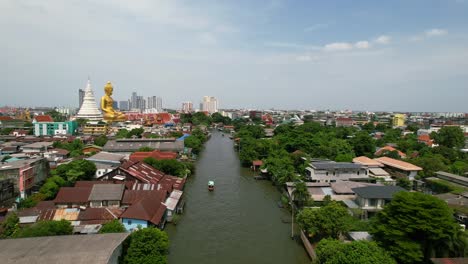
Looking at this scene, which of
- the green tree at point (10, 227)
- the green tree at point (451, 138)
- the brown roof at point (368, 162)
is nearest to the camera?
the green tree at point (10, 227)

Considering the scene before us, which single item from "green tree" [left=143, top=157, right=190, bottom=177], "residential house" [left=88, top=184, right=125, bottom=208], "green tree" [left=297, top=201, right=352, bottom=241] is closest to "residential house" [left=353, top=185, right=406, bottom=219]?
"green tree" [left=297, top=201, right=352, bottom=241]

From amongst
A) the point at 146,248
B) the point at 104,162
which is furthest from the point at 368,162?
the point at 104,162

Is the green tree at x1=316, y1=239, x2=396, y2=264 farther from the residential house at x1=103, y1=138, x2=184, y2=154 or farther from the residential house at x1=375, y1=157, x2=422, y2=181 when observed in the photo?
the residential house at x1=103, y1=138, x2=184, y2=154

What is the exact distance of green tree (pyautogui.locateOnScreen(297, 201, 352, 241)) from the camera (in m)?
10.7

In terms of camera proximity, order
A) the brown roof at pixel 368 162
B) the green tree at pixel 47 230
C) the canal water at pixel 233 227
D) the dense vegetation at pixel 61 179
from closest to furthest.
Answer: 1. the green tree at pixel 47 230
2. the canal water at pixel 233 227
3. the dense vegetation at pixel 61 179
4. the brown roof at pixel 368 162

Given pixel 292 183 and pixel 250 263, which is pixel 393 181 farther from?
pixel 250 263

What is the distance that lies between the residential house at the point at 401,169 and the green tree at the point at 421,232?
38.2 ft

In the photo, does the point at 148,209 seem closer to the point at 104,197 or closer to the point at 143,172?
the point at 104,197

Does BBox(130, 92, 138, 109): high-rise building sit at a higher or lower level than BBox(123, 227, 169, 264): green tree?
higher

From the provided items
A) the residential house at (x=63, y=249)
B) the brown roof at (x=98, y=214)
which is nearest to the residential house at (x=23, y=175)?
the brown roof at (x=98, y=214)

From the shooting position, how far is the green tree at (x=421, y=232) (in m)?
8.84

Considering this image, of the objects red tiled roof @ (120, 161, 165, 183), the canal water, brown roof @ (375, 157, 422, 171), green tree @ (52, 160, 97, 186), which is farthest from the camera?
brown roof @ (375, 157, 422, 171)

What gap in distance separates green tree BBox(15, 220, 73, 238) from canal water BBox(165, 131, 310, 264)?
3572 millimetres

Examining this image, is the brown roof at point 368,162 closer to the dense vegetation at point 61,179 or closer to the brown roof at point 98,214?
the brown roof at point 98,214
